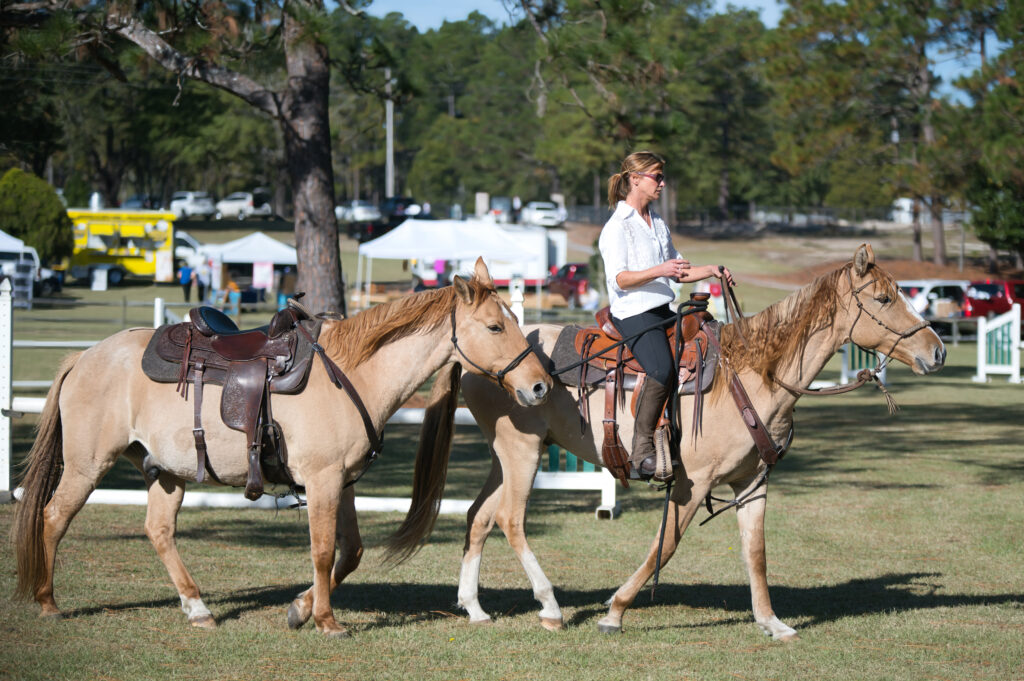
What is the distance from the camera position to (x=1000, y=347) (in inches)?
957

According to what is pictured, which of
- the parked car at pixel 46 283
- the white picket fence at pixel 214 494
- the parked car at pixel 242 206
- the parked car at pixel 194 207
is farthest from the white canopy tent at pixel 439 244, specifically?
the parked car at pixel 194 207

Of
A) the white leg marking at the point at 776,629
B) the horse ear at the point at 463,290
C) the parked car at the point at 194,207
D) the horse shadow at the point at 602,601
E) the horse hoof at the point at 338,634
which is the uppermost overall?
the parked car at the point at 194,207

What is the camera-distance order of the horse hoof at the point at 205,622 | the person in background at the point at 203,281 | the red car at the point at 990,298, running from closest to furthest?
the horse hoof at the point at 205,622
the red car at the point at 990,298
the person in background at the point at 203,281

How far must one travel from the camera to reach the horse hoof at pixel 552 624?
6402mm

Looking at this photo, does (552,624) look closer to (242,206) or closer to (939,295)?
(939,295)

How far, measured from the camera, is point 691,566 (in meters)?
8.32

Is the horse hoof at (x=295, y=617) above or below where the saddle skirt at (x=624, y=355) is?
below

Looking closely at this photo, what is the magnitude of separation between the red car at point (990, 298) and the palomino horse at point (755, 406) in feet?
97.7

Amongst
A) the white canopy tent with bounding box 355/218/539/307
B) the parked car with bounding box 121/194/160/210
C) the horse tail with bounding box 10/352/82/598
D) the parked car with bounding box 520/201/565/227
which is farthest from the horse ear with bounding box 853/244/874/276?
the parked car with bounding box 520/201/565/227

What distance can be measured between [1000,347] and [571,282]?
19.0 meters

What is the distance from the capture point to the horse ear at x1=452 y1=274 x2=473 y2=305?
5.94 m

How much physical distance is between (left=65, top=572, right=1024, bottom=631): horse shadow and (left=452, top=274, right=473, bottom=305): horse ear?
2038 millimetres

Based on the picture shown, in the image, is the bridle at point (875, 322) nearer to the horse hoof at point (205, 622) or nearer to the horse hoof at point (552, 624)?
the horse hoof at point (552, 624)

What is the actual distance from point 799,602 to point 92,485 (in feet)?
15.1
